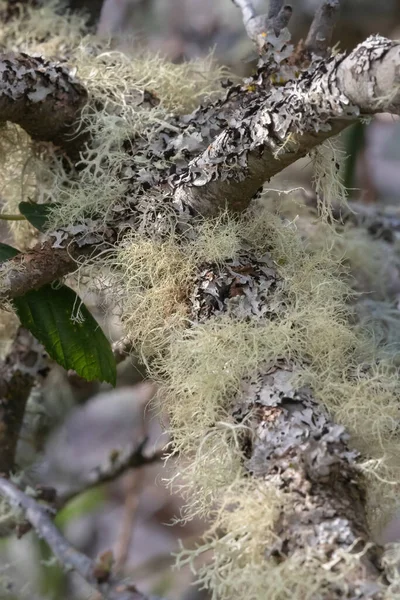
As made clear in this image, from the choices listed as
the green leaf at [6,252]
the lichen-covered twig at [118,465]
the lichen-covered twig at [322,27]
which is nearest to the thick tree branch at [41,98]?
the green leaf at [6,252]

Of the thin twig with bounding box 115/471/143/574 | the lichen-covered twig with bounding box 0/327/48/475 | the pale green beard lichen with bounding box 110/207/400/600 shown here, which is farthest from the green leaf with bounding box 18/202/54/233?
the thin twig with bounding box 115/471/143/574

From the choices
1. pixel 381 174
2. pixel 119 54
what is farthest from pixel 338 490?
pixel 381 174

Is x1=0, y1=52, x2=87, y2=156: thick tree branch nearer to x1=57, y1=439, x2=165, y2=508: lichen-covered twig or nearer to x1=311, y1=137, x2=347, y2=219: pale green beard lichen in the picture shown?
x1=311, y1=137, x2=347, y2=219: pale green beard lichen

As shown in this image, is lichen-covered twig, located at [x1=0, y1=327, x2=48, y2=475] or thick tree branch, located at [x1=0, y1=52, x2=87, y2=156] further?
lichen-covered twig, located at [x1=0, y1=327, x2=48, y2=475]

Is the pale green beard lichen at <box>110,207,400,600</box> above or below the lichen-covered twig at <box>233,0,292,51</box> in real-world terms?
below

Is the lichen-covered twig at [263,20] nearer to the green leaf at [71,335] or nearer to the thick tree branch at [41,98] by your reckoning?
the thick tree branch at [41,98]

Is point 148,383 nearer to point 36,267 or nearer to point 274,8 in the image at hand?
point 36,267
